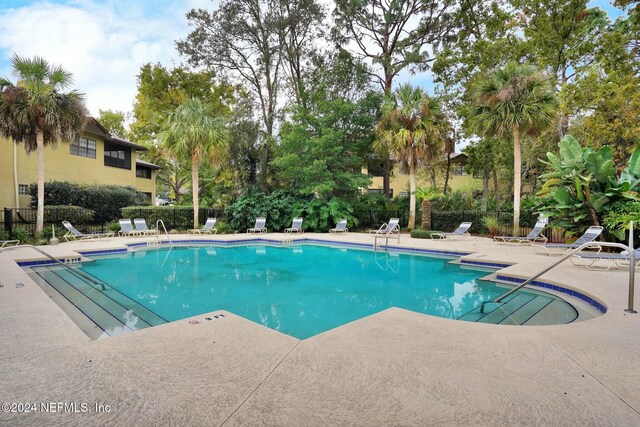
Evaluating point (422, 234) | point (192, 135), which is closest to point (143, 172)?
point (192, 135)

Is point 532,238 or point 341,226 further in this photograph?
point 341,226

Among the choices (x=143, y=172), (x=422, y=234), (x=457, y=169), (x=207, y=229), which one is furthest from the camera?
(x=457, y=169)

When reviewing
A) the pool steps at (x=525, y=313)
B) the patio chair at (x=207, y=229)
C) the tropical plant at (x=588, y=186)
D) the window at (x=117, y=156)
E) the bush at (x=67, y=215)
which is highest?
the window at (x=117, y=156)

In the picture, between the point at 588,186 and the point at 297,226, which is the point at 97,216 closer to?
Answer: the point at 297,226

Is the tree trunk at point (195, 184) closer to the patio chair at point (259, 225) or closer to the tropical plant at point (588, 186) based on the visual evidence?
the patio chair at point (259, 225)

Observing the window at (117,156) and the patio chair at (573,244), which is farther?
the window at (117,156)

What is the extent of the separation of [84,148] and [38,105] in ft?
33.4

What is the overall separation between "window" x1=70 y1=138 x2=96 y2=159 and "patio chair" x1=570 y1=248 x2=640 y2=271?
81.4ft

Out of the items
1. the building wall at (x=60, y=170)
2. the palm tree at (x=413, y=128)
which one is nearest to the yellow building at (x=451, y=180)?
the palm tree at (x=413, y=128)

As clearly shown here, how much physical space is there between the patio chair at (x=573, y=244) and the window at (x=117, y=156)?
25303 millimetres

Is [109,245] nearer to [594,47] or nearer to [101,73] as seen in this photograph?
[101,73]

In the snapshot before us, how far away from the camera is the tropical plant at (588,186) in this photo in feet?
30.8

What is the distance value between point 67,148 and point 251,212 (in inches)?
472

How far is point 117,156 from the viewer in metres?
24.6
